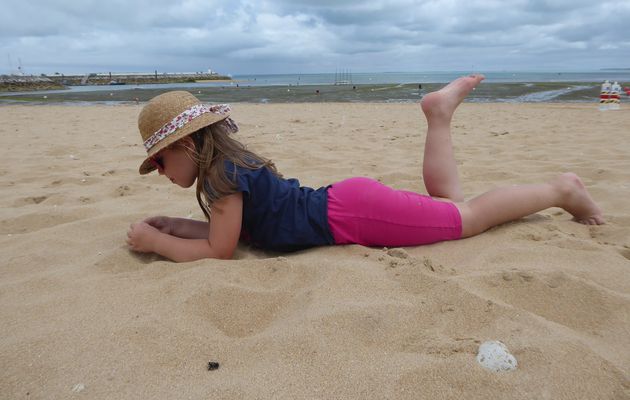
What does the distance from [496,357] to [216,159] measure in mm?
1518

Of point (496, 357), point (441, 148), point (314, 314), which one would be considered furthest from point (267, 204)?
point (496, 357)

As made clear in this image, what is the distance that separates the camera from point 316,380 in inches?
51.2

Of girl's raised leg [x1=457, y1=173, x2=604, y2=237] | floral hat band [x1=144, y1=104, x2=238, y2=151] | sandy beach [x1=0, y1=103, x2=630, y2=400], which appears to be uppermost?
floral hat band [x1=144, y1=104, x2=238, y2=151]

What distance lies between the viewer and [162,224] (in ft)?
8.27

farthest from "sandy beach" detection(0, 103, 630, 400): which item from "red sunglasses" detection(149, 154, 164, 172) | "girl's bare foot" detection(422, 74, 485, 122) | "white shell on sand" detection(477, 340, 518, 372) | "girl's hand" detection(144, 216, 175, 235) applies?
"girl's bare foot" detection(422, 74, 485, 122)

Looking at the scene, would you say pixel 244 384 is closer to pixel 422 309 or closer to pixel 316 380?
pixel 316 380

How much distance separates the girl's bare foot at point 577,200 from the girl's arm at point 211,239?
5.75 ft

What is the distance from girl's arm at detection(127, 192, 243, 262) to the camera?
7.18ft

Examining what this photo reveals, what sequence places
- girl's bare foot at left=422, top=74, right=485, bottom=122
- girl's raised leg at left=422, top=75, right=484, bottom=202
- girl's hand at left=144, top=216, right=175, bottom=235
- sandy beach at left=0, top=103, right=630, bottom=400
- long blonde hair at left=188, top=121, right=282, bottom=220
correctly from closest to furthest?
1. sandy beach at left=0, top=103, right=630, bottom=400
2. long blonde hair at left=188, top=121, right=282, bottom=220
3. girl's hand at left=144, top=216, right=175, bottom=235
4. girl's raised leg at left=422, top=75, right=484, bottom=202
5. girl's bare foot at left=422, top=74, right=485, bottom=122

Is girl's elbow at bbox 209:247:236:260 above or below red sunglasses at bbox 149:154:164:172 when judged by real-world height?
below

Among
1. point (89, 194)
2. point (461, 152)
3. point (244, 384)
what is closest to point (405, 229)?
point (244, 384)

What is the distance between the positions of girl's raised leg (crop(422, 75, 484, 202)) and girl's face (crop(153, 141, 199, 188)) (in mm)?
1368

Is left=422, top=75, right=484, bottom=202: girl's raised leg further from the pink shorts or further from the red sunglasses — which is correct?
the red sunglasses

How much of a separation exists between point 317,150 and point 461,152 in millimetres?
1656
